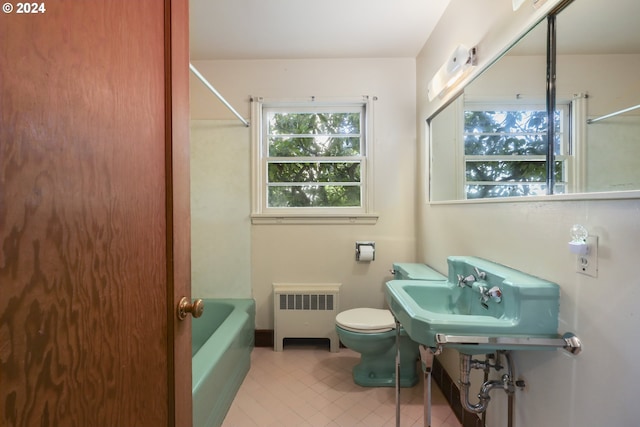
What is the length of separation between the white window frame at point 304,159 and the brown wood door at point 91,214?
157cm

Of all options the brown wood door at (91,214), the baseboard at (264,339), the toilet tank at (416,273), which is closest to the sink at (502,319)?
the toilet tank at (416,273)

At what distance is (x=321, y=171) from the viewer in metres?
2.39

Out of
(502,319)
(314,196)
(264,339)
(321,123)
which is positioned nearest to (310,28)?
(321,123)

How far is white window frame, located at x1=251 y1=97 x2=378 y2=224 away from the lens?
90.8 inches

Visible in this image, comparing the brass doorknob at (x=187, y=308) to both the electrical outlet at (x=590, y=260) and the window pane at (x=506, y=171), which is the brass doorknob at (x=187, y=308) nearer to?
the electrical outlet at (x=590, y=260)

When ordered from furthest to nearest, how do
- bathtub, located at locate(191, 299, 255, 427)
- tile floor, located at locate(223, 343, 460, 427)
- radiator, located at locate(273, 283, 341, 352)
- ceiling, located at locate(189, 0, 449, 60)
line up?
radiator, located at locate(273, 283, 341, 352) < ceiling, located at locate(189, 0, 449, 60) < tile floor, located at locate(223, 343, 460, 427) < bathtub, located at locate(191, 299, 255, 427)

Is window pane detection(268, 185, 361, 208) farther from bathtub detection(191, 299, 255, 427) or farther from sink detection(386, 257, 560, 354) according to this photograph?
sink detection(386, 257, 560, 354)

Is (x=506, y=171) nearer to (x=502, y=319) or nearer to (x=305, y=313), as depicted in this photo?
(x=502, y=319)

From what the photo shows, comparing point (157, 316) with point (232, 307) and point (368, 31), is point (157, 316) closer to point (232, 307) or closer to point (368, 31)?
point (232, 307)

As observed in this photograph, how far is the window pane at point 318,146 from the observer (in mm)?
2391

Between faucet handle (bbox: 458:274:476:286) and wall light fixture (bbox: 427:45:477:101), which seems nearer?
faucet handle (bbox: 458:274:476:286)

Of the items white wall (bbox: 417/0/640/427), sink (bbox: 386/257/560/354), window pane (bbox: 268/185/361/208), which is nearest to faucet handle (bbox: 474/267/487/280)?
sink (bbox: 386/257/560/354)

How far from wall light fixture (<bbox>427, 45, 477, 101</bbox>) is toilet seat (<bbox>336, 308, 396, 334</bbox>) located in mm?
1518

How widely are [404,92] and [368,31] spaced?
23.1 inches
